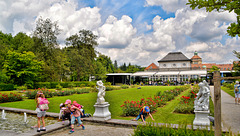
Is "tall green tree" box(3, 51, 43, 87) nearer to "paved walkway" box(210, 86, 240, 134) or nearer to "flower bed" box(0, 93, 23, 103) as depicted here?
"flower bed" box(0, 93, 23, 103)

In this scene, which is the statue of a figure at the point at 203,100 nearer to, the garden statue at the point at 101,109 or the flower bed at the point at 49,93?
the garden statue at the point at 101,109

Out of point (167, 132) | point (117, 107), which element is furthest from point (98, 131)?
point (117, 107)

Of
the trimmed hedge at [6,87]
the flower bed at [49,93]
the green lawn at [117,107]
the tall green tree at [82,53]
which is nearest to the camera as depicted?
the green lawn at [117,107]

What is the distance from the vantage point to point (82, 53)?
113ft

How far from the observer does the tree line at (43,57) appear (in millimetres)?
23789

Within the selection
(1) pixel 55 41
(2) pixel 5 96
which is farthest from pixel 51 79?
(2) pixel 5 96

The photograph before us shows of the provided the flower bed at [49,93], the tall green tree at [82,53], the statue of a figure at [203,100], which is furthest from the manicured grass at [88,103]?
the tall green tree at [82,53]

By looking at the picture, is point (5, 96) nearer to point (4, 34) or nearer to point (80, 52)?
point (80, 52)

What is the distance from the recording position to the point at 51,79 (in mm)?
28375

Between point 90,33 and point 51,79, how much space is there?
1326cm

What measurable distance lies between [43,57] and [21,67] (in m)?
4.32

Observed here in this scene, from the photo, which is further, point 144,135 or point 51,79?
point 51,79

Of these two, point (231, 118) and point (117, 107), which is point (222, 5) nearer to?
point (231, 118)

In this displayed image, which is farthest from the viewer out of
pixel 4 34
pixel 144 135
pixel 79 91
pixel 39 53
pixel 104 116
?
pixel 4 34
